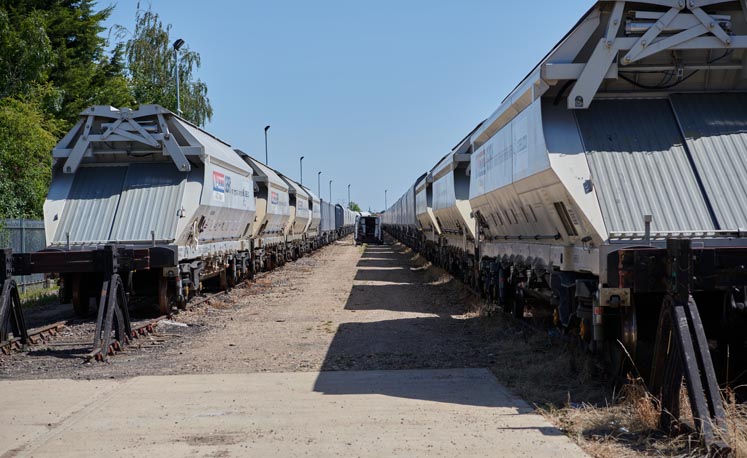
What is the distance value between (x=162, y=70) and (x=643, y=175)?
4193 cm

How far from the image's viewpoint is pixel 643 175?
7.42 metres

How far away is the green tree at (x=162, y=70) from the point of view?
4381cm

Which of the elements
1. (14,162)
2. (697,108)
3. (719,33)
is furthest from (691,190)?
(14,162)

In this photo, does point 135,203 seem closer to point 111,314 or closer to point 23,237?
point 111,314

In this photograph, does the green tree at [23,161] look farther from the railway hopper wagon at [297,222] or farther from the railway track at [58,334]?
the railway track at [58,334]

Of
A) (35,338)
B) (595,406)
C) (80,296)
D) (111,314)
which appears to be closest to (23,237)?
(80,296)

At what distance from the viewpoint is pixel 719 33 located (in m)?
7.57

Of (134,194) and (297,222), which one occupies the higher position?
(134,194)

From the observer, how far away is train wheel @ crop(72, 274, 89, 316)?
13230mm

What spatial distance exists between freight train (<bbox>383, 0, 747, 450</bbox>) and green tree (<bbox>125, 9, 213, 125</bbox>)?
37897 millimetres

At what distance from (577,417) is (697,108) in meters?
3.87

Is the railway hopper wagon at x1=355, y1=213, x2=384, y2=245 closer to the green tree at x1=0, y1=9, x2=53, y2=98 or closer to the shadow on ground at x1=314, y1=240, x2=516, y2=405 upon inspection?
the green tree at x1=0, y1=9, x2=53, y2=98

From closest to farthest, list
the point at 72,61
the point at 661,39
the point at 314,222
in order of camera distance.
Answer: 1. the point at 661,39
2. the point at 72,61
3. the point at 314,222

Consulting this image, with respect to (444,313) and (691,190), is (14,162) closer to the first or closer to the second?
(444,313)
